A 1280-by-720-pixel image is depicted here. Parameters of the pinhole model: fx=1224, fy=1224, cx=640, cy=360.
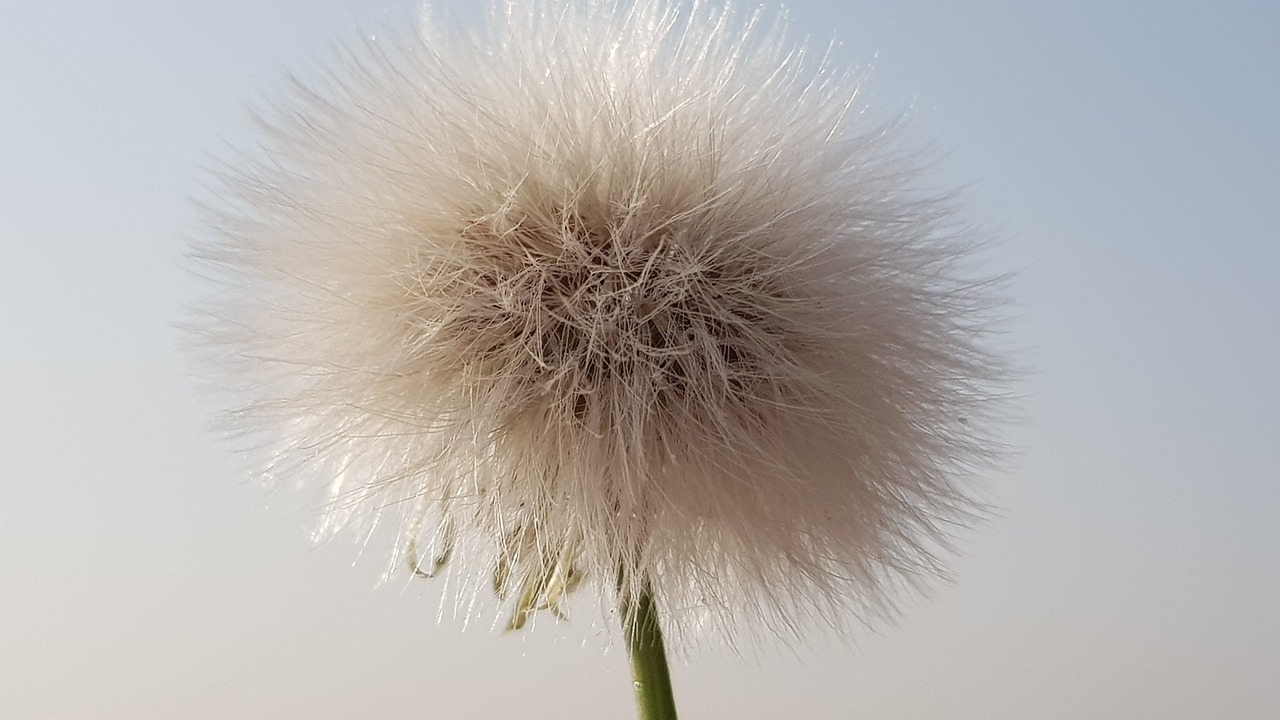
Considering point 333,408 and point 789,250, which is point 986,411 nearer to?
point 789,250

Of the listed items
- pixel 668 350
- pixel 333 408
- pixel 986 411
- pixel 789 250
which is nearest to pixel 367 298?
pixel 333 408

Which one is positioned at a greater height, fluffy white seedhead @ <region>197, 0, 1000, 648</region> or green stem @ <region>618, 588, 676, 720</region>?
fluffy white seedhead @ <region>197, 0, 1000, 648</region>

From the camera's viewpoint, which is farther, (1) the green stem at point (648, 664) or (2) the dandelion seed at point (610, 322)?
(1) the green stem at point (648, 664)

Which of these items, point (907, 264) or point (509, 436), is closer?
point (509, 436)

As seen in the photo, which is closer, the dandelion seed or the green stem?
the dandelion seed

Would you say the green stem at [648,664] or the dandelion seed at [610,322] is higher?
the dandelion seed at [610,322]

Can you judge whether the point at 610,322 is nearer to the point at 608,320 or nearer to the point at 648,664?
the point at 608,320

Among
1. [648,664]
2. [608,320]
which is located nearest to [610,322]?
[608,320]
